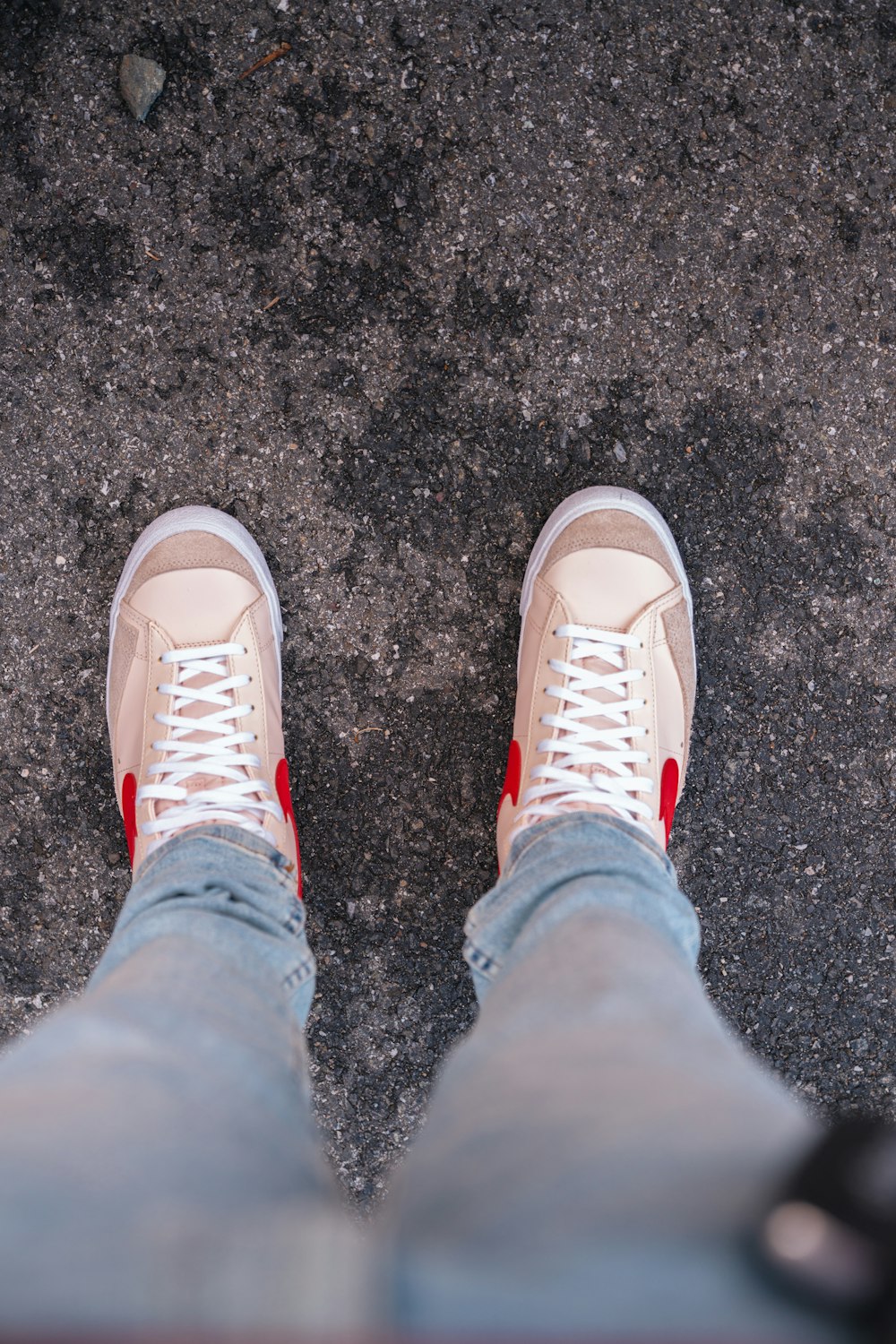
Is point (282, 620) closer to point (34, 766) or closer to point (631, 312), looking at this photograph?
point (34, 766)

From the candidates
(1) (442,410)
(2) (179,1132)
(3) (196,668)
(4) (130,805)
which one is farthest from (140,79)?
(2) (179,1132)

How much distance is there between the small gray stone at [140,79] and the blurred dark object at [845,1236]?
187 cm

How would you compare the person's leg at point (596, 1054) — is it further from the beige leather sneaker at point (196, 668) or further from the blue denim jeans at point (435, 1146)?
the beige leather sneaker at point (196, 668)

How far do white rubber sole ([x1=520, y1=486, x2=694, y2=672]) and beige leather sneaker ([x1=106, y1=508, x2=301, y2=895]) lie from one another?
52 centimetres

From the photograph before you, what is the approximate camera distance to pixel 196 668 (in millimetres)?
1596

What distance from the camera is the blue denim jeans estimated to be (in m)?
0.57

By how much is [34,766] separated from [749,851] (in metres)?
1.45

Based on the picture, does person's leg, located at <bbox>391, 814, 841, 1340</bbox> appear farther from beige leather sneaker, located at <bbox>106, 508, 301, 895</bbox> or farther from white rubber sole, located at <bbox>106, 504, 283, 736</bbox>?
white rubber sole, located at <bbox>106, 504, 283, 736</bbox>

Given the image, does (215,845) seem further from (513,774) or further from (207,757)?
(513,774)

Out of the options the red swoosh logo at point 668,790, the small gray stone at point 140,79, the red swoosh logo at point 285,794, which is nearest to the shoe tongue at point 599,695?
the red swoosh logo at point 668,790

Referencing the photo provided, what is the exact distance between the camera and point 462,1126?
81cm

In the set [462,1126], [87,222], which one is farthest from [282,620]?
[462,1126]

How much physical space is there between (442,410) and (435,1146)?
123cm

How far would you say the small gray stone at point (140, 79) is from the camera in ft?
4.86
